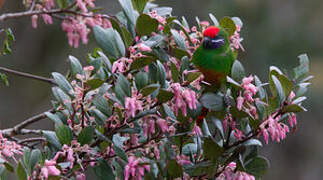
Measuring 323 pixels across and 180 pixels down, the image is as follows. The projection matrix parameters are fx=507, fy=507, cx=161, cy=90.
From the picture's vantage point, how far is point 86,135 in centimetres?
139

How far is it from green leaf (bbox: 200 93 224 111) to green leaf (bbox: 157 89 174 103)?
0.12m

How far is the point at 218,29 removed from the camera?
5.63ft

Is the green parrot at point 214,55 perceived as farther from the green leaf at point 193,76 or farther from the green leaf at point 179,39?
the green leaf at point 193,76

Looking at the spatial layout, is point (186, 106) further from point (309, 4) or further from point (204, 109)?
point (309, 4)

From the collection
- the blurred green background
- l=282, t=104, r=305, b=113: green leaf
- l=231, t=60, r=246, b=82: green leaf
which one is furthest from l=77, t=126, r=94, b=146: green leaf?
the blurred green background

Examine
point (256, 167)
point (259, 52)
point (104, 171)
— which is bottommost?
point (259, 52)

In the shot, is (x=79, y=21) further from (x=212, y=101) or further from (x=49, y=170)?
(x=49, y=170)

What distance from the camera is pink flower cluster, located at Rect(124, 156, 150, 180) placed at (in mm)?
1329

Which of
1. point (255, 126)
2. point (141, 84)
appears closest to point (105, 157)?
point (141, 84)

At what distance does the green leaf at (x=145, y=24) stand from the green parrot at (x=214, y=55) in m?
0.25

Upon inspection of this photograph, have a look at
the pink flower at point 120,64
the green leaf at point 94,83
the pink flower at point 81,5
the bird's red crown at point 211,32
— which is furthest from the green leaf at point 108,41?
the pink flower at point 81,5

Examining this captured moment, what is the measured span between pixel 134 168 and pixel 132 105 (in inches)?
6.9

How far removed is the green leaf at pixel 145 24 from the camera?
143 centimetres

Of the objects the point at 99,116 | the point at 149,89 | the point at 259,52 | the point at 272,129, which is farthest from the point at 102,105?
the point at 259,52
